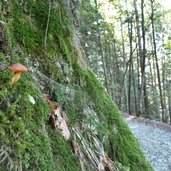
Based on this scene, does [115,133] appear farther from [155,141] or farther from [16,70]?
[155,141]

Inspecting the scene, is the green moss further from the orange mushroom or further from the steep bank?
the orange mushroom

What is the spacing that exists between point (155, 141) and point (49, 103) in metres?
9.61

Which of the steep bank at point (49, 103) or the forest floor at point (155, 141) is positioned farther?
the forest floor at point (155, 141)

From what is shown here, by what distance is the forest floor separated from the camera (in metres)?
8.26

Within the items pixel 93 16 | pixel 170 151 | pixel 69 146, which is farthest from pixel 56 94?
pixel 93 16

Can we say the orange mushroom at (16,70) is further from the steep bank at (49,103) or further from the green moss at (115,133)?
the green moss at (115,133)

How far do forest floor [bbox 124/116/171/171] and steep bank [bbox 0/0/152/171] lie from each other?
568 cm

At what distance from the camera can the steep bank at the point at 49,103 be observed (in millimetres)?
1445

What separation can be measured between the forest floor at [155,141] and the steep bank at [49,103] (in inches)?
224

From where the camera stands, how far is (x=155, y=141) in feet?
35.6

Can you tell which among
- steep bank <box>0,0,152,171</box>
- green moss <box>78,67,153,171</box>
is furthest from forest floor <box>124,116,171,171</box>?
steep bank <box>0,0,152,171</box>

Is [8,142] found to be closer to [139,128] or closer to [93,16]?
[139,128]

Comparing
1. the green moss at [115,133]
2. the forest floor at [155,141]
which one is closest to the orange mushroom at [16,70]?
the green moss at [115,133]

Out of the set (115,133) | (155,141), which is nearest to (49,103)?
(115,133)
